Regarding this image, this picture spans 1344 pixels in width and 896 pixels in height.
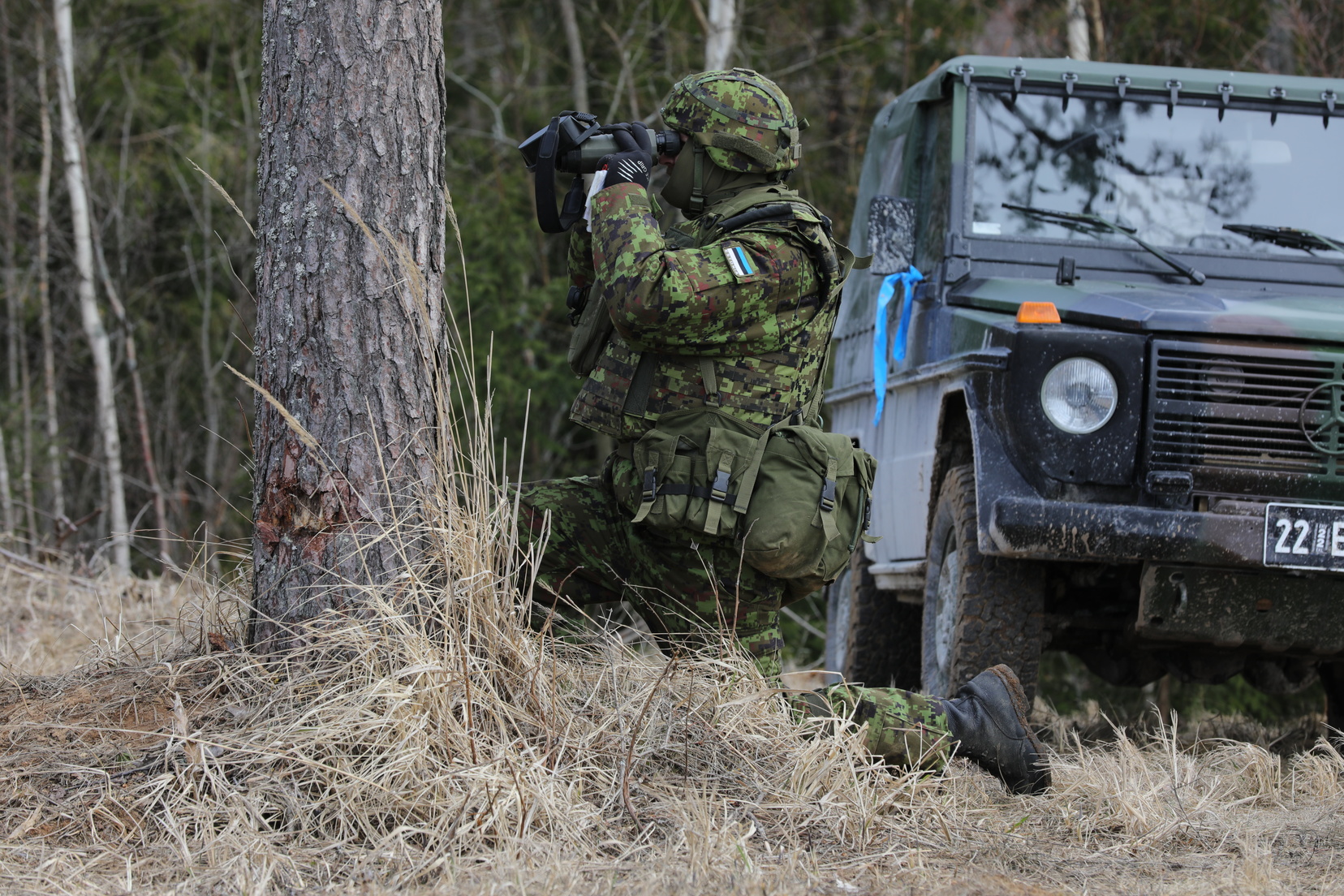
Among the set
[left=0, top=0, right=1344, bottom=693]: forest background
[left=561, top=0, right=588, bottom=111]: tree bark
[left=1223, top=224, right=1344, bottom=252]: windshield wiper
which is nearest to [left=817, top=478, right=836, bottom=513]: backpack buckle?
[left=1223, top=224, right=1344, bottom=252]: windshield wiper

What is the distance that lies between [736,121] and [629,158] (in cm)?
31

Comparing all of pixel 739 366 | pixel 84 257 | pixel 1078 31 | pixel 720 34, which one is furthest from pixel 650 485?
pixel 84 257

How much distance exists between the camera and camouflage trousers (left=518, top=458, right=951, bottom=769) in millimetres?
3188

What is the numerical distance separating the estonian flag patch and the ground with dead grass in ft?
2.86

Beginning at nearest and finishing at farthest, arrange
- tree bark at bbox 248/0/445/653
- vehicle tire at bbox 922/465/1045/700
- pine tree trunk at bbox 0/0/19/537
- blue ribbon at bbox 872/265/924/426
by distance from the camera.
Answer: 1. tree bark at bbox 248/0/445/653
2. vehicle tire at bbox 922/465/1045/700
3. blue ribbon at bbox 872/265/924/426
4. pine tree trunk at bbox 0/0/19/537

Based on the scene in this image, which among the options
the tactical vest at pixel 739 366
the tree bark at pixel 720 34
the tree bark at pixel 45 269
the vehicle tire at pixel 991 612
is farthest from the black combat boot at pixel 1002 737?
the tree bark at pixel 45 269

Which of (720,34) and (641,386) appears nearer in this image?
(641,386)

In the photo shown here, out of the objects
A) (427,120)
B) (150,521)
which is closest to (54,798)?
(427,120)

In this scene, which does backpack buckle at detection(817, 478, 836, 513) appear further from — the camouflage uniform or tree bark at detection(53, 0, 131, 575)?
tree bark at detection(53, 0, 131, 575)

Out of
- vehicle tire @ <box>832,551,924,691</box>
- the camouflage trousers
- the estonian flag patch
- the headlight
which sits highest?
the estonian flag patch

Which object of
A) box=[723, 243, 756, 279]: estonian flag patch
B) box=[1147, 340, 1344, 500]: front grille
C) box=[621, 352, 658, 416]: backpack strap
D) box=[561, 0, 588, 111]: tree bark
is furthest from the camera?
box=[561, 0, 588, 111]: tree bark

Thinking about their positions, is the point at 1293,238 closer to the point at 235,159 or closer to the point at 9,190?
the point at 9,190

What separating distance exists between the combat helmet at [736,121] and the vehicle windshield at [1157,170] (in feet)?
4.88

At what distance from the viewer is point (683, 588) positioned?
334 cm
